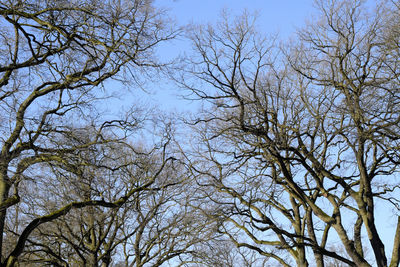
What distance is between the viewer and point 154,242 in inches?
714

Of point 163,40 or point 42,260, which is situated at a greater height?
point 163,40

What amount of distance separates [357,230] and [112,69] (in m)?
9.02

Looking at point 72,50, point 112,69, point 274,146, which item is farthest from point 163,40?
point 274,146

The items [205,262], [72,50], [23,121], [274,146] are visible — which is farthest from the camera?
[205,262]

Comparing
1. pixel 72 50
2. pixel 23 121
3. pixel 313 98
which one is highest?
pixel 313 98

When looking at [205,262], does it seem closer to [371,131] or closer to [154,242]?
[154,242]

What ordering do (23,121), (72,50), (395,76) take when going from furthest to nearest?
(395,76), (72,50), (23,121)

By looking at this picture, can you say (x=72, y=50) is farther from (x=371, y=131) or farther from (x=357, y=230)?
(x=357, y=230)

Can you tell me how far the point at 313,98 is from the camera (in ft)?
45.7

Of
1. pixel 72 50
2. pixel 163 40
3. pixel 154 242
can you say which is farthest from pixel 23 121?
pixel 154 242

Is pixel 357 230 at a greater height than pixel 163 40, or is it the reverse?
pixel 163 40

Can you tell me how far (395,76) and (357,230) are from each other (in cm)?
532

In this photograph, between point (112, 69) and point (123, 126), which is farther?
point (123, 126)

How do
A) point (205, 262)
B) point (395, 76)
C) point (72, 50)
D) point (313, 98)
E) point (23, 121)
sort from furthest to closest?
point (205, 262) < point (313, 98) < point (395, 76) < point (72, 50) < point (23, 121)
